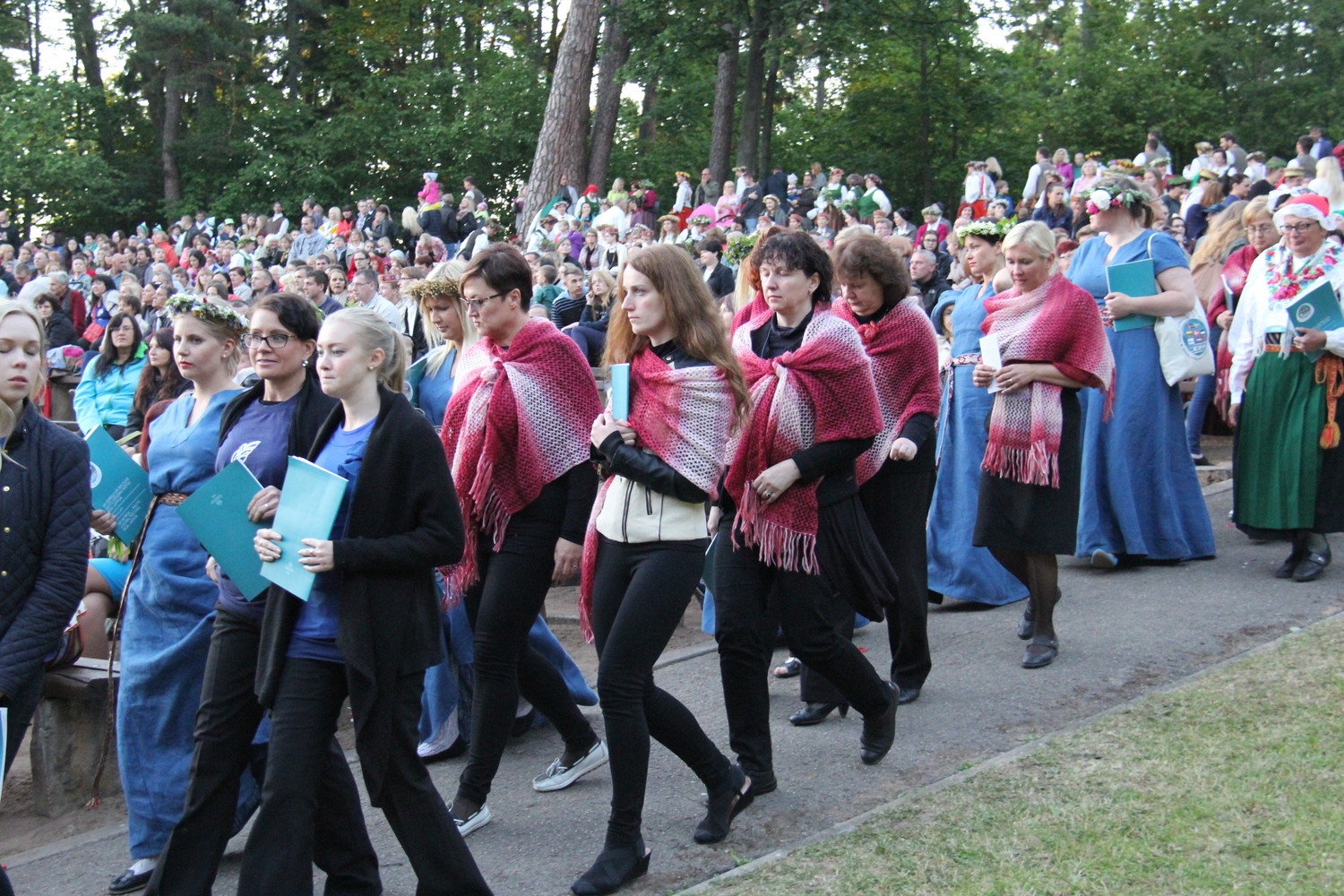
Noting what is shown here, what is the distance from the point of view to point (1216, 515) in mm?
8836

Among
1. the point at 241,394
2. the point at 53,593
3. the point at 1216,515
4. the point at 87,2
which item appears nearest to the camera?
the point at 53,593

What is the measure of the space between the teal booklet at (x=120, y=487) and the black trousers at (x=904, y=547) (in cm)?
266

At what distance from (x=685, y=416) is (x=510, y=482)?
0.74 m

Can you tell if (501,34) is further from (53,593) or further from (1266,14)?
(53,593)

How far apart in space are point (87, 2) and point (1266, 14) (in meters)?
32.2

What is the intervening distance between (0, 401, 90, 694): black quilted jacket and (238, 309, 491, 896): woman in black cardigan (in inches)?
22.9

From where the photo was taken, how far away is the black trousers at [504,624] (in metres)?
4.47

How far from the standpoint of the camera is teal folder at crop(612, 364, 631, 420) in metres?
4.20

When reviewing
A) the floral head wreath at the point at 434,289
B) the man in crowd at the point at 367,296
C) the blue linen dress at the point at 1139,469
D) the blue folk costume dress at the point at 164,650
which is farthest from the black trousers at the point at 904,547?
the man in crowd at the point at 367,296

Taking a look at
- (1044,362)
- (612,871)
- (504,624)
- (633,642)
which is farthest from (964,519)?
(612,871)

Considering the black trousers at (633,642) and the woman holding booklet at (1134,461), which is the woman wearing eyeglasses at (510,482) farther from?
the woman holding booklet at (1134,461)

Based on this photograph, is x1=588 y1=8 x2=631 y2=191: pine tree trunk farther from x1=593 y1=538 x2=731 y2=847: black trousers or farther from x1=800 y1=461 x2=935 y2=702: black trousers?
x1=593 y1=538 x2=731 y2=847: black trousers

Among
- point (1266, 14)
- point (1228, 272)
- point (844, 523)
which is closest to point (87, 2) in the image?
point (1266, 14)

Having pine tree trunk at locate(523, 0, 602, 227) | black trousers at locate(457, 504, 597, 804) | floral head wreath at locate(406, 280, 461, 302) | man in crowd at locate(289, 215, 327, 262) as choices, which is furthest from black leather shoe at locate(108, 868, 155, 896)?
man in crowd at locate(289, 215, 327, 262)
